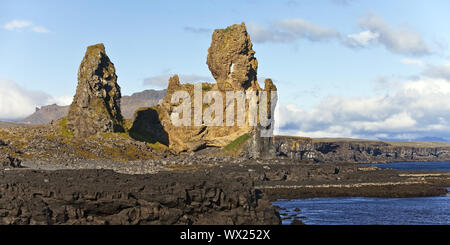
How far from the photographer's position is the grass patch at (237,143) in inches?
5709

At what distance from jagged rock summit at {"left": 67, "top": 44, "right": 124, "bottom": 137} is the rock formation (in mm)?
21530

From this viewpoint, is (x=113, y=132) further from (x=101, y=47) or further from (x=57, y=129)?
(x=101, y=47)

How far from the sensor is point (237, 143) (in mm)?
146625

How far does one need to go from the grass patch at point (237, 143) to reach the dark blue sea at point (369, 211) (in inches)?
2871

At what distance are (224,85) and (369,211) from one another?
321 feet

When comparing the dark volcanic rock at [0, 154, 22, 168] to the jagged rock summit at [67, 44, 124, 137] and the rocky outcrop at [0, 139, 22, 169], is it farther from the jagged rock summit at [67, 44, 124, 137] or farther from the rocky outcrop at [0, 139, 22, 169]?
the jagged rock summit at [67, 44, 124, 137]

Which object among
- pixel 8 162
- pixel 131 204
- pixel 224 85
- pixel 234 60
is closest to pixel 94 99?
pixel 224 85

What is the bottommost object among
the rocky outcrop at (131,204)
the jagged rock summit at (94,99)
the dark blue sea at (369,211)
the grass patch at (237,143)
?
the dark blue sea at (369,211)

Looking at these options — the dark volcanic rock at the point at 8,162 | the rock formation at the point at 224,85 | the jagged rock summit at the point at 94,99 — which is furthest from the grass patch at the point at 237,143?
the dark volcanic rock at the point at 8,162

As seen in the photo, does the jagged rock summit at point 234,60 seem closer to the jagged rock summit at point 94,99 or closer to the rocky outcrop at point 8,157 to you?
the jagged rock summit at point 94,99

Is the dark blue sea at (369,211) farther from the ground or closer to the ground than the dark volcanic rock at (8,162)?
closer to the ground

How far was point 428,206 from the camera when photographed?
207ft

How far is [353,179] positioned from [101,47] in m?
73.4
